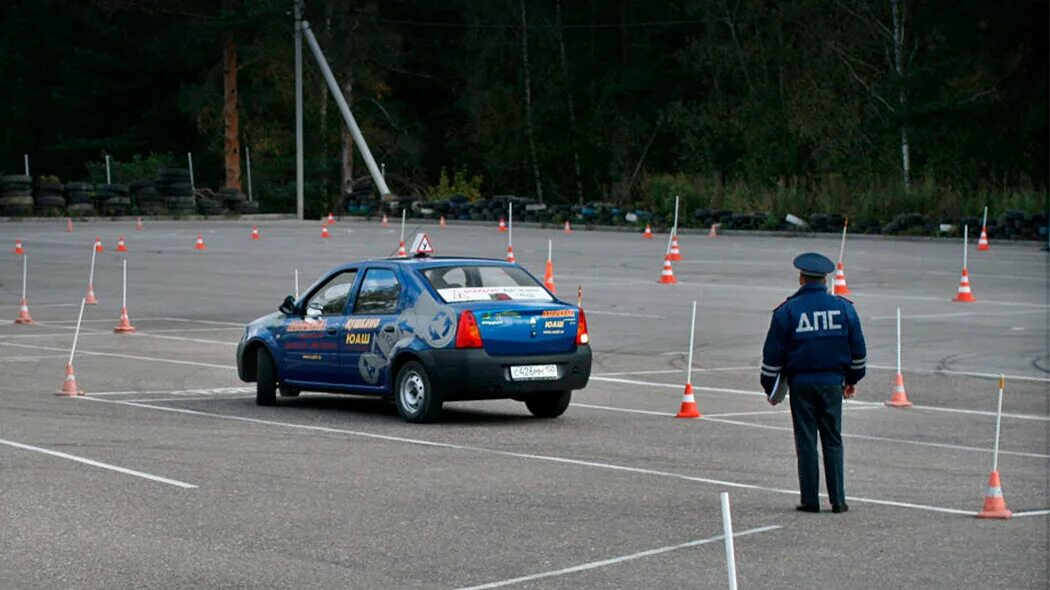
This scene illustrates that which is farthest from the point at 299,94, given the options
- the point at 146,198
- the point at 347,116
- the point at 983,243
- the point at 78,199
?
the point at 983,243

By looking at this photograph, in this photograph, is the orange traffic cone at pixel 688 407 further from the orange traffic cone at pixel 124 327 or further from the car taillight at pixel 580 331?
the orange traffic cone at pixel 124 327

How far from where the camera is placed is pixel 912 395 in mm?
18094

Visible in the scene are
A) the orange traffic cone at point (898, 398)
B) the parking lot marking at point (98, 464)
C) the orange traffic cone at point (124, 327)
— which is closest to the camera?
the parking lot marking at point (98, 464)

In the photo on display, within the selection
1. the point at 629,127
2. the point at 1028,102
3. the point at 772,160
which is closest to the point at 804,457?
the point at 1028,102

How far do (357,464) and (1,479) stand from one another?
2511mm

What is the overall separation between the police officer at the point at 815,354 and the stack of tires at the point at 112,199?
57.8m

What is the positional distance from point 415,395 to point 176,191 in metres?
54.5

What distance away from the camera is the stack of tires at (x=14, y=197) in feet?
208

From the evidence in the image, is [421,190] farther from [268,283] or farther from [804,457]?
[804,457]

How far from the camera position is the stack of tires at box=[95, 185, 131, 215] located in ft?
218

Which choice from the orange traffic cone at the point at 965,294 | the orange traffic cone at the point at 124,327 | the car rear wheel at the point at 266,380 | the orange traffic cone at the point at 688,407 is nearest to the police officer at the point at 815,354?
the orange traffic cone at the point at 688,407

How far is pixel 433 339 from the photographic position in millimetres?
15383

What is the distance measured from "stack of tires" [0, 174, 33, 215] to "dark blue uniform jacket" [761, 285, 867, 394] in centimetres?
5568

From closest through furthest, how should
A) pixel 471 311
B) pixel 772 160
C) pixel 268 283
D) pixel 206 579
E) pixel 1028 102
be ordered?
pixel 206 579 < pixel 471 311 < pixel 268 283 < pixel 1028 102 < pixel 772 160
